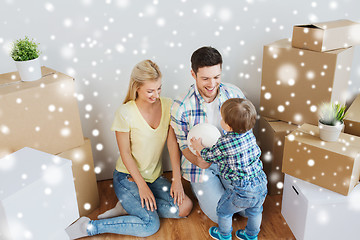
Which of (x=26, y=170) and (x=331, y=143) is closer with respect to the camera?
(x=26, y=170)

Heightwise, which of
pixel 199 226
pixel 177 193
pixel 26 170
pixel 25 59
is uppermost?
pixel 25 59

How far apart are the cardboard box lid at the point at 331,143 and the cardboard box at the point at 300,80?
16cm

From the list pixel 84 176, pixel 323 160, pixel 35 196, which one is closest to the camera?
pixel 35 196

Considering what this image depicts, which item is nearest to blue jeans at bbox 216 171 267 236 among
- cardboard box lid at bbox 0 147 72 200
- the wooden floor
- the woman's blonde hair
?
the wooden floor

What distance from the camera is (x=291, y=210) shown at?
171 centimetres

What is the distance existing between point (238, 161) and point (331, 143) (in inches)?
17.0

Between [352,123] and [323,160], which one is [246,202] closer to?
[323,160]

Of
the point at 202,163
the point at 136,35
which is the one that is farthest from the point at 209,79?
the point at 136,35

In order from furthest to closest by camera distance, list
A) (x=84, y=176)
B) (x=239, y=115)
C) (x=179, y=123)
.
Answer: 1. (x=84, y=176)
2. (x=179, y=123)
3. (x=239, y=115)

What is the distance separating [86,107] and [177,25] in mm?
673

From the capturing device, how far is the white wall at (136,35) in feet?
5.78

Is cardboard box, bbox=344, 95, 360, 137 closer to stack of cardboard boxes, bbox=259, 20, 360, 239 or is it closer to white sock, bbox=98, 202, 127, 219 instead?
stack of cardboard boxes, bbox=259, 20, 360, 239

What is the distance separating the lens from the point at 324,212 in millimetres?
1535

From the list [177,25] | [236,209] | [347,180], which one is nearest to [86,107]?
[177,25]
